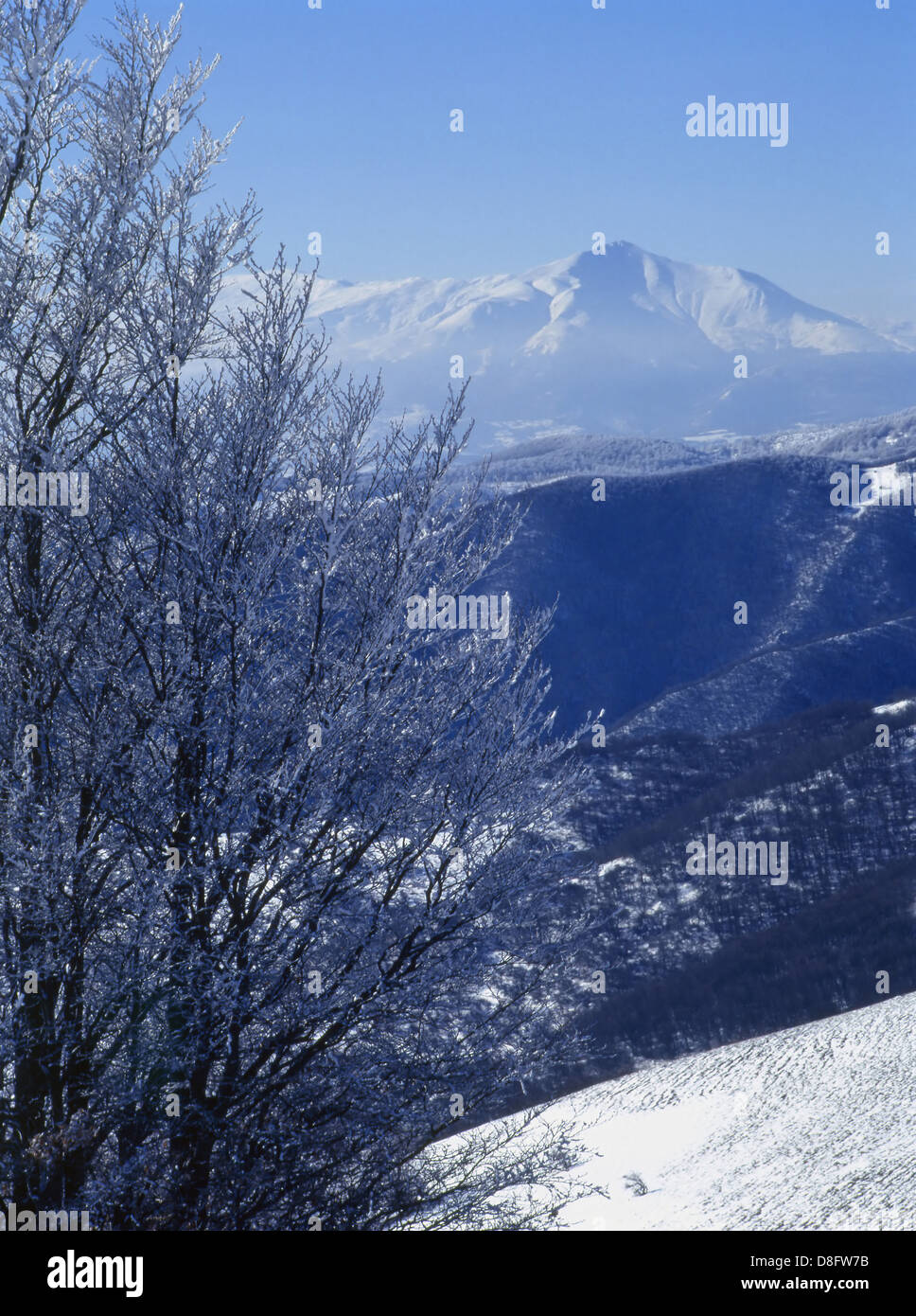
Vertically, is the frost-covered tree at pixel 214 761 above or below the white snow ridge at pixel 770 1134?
above

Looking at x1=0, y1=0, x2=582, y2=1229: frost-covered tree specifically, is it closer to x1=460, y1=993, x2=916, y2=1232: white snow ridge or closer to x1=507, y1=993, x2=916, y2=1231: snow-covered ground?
x1=507, y1=993, x2=916, y2=1231: snow-covered ground

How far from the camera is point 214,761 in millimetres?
7820

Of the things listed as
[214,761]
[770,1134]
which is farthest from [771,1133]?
[214,761]

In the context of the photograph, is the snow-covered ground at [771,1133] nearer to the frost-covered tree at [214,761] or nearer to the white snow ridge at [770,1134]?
the white snow ridge at [770,1134]

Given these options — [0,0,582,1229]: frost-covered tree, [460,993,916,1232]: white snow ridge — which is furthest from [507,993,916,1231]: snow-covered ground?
[0,0,582,1229]: frost-covered tree

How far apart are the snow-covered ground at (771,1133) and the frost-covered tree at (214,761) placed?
13.5 m

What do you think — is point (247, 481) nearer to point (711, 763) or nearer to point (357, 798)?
point (357, 798)

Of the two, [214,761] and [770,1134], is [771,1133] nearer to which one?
[770,1134]


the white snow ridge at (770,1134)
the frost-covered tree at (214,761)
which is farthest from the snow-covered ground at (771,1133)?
the frost-covered tree at (214,761)

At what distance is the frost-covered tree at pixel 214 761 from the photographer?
745 cm

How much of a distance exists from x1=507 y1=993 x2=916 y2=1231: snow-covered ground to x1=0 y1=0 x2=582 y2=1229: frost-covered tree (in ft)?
44.4

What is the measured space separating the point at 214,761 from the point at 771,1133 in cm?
3215

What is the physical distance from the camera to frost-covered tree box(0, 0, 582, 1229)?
24.5 feet
